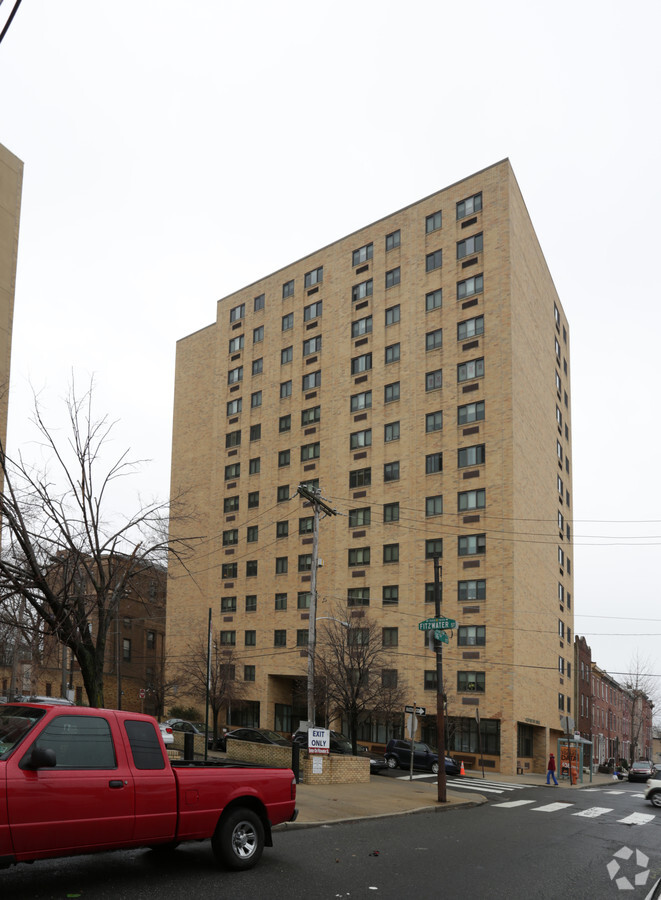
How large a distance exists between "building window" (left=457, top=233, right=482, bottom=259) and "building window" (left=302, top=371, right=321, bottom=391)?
13.7 m

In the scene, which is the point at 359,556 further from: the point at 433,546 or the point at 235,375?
the point at 235,375

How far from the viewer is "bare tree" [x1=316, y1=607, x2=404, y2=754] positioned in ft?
126

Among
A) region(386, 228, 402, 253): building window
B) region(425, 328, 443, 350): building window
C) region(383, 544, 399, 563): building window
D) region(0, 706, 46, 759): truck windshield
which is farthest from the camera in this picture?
region(386, 228, 402, 253): building window

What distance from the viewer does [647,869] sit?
38.9ft

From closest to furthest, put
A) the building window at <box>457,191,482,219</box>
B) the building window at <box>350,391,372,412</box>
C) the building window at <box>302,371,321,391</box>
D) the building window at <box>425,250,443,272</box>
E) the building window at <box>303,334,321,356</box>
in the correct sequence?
the building window at <box>457,191,482,219</box> → the building window at <box>425,250,443,272</box> → the building window at <box>350,391,372,412</box> → the building window at <box>302,371,321,391</box> → the building window at <box>303,334,321,356</box>

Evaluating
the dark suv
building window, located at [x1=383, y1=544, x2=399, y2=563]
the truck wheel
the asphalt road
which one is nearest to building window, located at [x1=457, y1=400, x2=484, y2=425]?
building window, located at [x1=383, y1=544, x2=399, y2=563]

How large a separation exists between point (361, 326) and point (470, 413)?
12464mm

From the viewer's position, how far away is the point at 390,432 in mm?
53188

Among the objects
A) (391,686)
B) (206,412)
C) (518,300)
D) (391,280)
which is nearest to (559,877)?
(391,686)

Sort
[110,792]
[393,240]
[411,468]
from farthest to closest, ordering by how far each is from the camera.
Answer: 1. [393,240]
2. [411,468]
3. [110,792]

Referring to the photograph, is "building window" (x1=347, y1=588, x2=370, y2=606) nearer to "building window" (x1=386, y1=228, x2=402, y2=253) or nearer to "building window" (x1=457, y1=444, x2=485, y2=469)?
"building window" (x1=457, y1=444, x2=485, y2=469)

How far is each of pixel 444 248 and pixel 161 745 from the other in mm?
48402

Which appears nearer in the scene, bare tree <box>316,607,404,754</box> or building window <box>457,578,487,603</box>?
bare tree <box>316,607,404,754</box>

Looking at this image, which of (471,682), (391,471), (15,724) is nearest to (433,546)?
(391,471)
